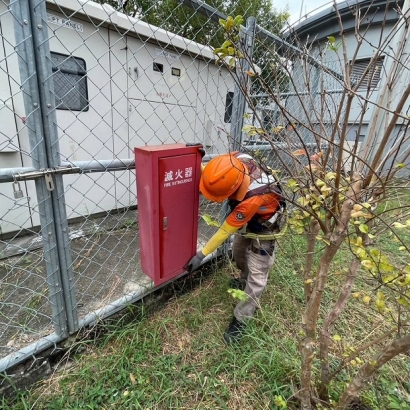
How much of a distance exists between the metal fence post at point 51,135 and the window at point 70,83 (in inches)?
64.6

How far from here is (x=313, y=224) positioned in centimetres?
127

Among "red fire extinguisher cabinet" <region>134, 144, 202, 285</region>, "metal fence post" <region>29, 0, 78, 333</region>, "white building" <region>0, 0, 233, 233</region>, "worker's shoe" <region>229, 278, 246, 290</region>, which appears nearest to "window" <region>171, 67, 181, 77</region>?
"white building" <region>0, 0, 233, 233</region>

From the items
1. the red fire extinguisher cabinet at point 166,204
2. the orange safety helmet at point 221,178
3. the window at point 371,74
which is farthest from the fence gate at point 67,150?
the window at point 371,74

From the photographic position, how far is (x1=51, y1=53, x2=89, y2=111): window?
2.61 metres

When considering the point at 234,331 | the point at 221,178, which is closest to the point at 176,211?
the point at 221,178

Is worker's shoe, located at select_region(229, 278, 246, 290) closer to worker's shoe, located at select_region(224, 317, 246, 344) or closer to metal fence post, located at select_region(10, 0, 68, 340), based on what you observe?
worker's shoe, located at select_region(224, 317, 246, 344)

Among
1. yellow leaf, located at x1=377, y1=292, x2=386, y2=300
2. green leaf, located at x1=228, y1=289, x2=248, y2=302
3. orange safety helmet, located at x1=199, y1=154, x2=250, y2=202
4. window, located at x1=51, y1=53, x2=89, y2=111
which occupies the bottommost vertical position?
green leaf, located at x1=228, y1=289, x2=248, y2=302

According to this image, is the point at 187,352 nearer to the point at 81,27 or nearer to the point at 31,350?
the point at 31,350

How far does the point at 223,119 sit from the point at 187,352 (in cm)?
375

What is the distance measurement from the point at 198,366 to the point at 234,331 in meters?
0.36

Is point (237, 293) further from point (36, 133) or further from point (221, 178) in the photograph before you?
point (36, 133)

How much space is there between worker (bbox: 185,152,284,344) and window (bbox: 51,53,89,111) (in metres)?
1.84

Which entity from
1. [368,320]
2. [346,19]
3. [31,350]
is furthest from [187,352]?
[346,19]

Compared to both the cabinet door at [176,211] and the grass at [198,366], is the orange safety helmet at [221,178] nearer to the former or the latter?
the cabinet door at [176,211]
